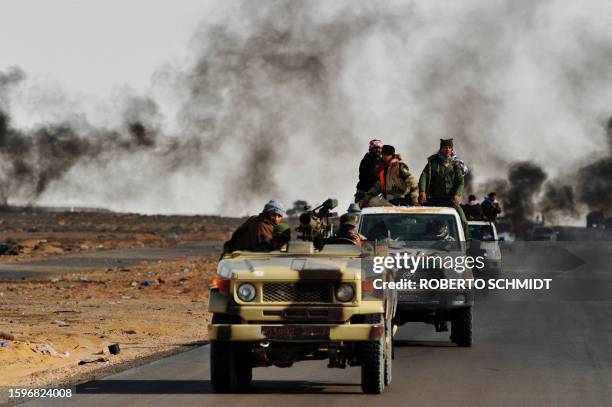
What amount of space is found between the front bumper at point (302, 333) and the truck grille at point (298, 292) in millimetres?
325

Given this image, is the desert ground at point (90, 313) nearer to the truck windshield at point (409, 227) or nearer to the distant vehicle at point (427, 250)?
the truck windshield at point (409, 227)

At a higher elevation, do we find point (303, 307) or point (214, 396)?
point (303, 307)

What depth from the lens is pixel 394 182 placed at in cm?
2234

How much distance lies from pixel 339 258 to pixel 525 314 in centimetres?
A: 1315

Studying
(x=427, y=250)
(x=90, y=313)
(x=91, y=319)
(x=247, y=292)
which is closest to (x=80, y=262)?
(x=90, y=313)

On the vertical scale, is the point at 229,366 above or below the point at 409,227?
below

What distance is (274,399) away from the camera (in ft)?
45.6

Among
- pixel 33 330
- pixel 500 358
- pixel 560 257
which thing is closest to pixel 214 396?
pixel 500 358

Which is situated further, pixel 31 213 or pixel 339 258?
pixel 31 213

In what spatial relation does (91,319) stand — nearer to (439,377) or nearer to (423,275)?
(423,275)

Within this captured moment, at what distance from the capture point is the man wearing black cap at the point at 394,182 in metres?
22.2

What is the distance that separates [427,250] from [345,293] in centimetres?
556

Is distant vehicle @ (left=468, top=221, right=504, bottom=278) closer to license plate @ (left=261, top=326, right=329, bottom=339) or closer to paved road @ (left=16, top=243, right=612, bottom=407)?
paved road @ (left=16, top=243, right=612, bottom=407)

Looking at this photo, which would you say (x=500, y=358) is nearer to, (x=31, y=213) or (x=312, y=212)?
(x=312, y=212)
